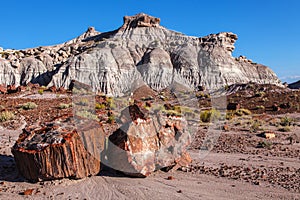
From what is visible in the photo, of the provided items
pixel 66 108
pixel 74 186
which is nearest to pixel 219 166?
pixel 74 186

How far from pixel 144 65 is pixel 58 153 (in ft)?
Result: 156

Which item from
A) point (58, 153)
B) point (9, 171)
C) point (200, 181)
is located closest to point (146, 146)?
point (200, 181)

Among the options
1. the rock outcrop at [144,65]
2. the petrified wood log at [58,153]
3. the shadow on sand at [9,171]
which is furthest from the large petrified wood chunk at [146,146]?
the rock outcrop at [144,65]

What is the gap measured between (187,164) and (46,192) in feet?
10.4

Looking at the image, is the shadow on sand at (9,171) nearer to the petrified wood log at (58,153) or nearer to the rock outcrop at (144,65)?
the petrified wood log at (58,153)

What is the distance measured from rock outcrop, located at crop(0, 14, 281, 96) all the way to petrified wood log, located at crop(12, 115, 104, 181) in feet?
124

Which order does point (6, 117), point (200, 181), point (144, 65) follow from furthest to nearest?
point (144, 65), point (6, 117), point (200, 181)

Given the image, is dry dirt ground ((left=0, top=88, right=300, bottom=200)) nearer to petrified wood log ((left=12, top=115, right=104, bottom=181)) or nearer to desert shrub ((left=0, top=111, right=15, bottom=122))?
petrified wood log ((left=12, top=115, right=104, bottom=181))

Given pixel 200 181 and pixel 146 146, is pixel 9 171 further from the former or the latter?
pixel 200 181

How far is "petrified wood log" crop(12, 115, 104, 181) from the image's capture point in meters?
5.20

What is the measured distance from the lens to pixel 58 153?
520cm

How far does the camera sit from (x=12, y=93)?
65.5 feet

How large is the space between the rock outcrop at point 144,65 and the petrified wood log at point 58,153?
37.7 m

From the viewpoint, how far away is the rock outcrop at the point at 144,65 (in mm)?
47031
